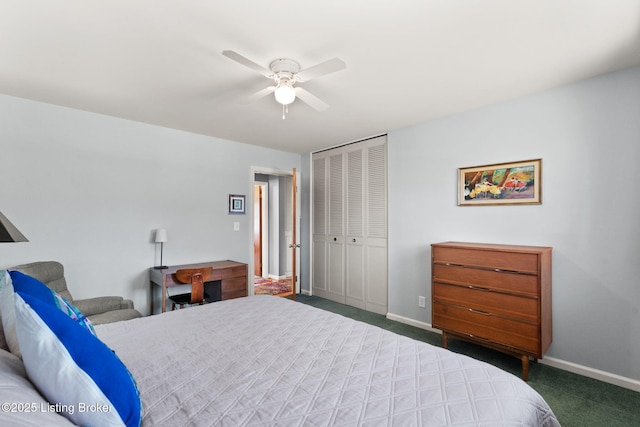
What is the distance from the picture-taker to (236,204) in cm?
451

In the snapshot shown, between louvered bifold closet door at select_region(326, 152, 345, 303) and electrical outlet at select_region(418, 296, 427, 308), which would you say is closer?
electrical outlet at select_region(418, 296, 427, 308)

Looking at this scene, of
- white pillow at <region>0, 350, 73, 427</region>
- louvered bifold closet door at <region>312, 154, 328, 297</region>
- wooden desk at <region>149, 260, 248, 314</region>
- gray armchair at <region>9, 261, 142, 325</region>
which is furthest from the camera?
louvered bifold closet door at <region>312, 154, 328, 297</region>

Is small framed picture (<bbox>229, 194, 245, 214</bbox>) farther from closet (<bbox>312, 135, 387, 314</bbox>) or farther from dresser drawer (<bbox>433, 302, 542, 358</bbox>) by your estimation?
dresser drawer (<bbox>433, 302, 542, 358</bbox>)

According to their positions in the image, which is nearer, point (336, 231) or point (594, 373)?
point (594, 373)

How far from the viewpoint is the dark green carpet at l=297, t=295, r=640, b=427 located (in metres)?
2.05

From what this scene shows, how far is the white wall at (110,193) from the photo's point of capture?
2.96 meters

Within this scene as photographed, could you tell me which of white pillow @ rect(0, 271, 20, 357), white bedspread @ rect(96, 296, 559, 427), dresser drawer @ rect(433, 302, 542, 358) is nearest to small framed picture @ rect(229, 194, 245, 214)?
white bedspread @ rect(96, 296, 559, 427)

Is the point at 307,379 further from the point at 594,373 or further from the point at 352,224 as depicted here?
the point at 352,224

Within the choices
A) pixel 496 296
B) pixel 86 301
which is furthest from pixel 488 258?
pixel 86 301

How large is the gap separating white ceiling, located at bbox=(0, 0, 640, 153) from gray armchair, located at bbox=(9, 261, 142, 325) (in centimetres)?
154

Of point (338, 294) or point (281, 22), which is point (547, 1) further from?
point (338, 294)

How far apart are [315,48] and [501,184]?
86.3 inches

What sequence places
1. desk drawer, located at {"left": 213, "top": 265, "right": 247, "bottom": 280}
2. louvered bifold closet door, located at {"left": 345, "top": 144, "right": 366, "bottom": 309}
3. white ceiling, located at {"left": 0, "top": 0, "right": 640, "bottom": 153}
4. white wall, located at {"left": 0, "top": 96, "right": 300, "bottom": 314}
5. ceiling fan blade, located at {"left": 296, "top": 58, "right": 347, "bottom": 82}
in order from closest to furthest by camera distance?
white ceiling, located at {"left": 0, "top": 0, "right": 640, "bottom": 153}, ceiling fan blade, located at {"left": 296, "top": 58, "right": 347, "bottom": 82}, white wall, located at {"left": 0, "top": 96, "right": 300, "bottom": 314}, desk drawer, located at {"left": 213, "top": 265, "right": 247, "bottom": 280}, louvered bifold closet door, located at {"left": 345, "top": 144, "right": 366, "bottom": 309}

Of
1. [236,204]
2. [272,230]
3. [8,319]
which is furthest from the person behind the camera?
[272,230]
